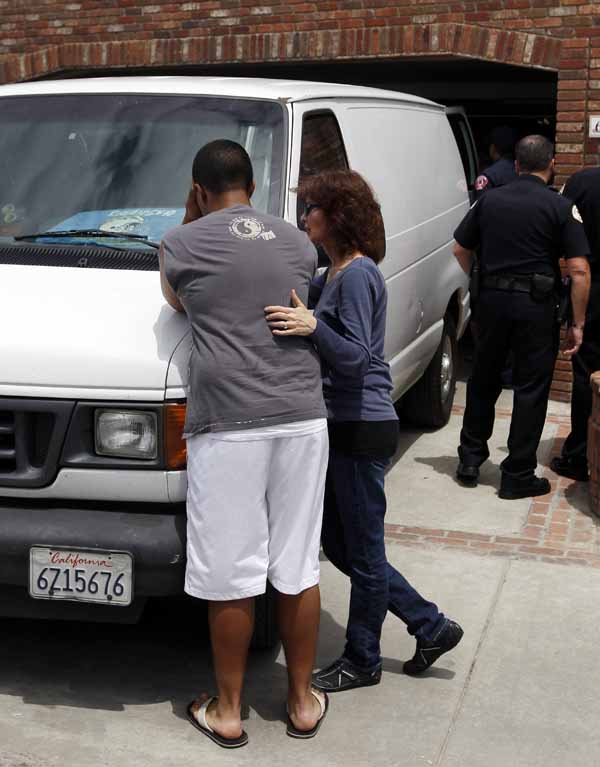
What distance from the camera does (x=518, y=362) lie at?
652cm

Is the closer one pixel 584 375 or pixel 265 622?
pixel 265 622

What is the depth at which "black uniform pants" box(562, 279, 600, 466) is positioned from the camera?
6.89 m

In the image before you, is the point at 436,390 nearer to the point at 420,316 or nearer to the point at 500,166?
the point at 420,316

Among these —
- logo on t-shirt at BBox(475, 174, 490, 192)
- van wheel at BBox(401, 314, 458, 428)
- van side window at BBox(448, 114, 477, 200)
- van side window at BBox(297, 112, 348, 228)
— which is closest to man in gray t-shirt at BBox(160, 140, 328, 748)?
van side window at BBox(297, 112, 348, 228)

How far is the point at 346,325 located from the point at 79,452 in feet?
3.13

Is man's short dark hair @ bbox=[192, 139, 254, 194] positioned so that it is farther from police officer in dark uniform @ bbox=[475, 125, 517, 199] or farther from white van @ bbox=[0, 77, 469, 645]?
police officer in dark uniform @ bbox=[475, 125, 517, 199]

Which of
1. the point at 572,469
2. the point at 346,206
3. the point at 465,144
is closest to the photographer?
the point at 346,206

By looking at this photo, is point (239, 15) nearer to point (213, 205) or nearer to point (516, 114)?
point (516, 114)

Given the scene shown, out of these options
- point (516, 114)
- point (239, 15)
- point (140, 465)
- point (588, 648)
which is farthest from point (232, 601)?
point (516, 114)

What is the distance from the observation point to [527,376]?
6.50m

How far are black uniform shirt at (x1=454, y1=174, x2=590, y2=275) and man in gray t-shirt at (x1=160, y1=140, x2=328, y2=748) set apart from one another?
104 inches

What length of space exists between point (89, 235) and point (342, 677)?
191 cm

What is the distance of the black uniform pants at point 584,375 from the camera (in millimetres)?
6887

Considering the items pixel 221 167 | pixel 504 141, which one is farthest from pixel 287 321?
pixel 504 141
